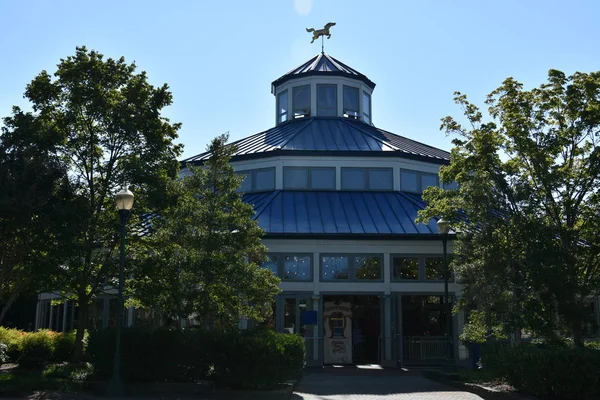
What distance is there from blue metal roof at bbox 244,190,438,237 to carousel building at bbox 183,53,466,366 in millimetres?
44

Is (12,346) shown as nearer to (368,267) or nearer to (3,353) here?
(3,353)

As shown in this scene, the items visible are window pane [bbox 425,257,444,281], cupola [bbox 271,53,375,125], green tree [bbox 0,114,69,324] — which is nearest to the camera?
green tree [bbox 0,114,69,324]

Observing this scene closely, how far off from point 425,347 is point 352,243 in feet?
16.4

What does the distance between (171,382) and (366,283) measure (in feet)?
36.3

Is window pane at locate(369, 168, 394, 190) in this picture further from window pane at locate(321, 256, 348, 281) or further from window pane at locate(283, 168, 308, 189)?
window pane at locate(321, 256, 348, 281)

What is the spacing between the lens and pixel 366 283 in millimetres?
25344

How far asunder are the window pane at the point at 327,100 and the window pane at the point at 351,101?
0.67 m

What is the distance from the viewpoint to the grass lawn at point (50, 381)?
14711 millimetres

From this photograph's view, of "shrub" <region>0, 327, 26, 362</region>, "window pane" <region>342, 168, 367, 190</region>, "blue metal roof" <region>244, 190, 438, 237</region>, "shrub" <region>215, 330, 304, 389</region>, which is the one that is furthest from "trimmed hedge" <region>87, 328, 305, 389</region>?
"window pane" <region>342, 168, 367, 190</region>

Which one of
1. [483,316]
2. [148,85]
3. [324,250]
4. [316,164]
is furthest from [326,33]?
[483,316]

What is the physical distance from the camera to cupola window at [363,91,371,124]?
3631 cm

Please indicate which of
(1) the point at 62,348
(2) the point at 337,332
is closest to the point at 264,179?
(2) the point at 337,332

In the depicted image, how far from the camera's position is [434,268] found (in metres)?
25.9

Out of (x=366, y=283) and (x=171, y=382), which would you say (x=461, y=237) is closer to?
(x=366, y=283)
